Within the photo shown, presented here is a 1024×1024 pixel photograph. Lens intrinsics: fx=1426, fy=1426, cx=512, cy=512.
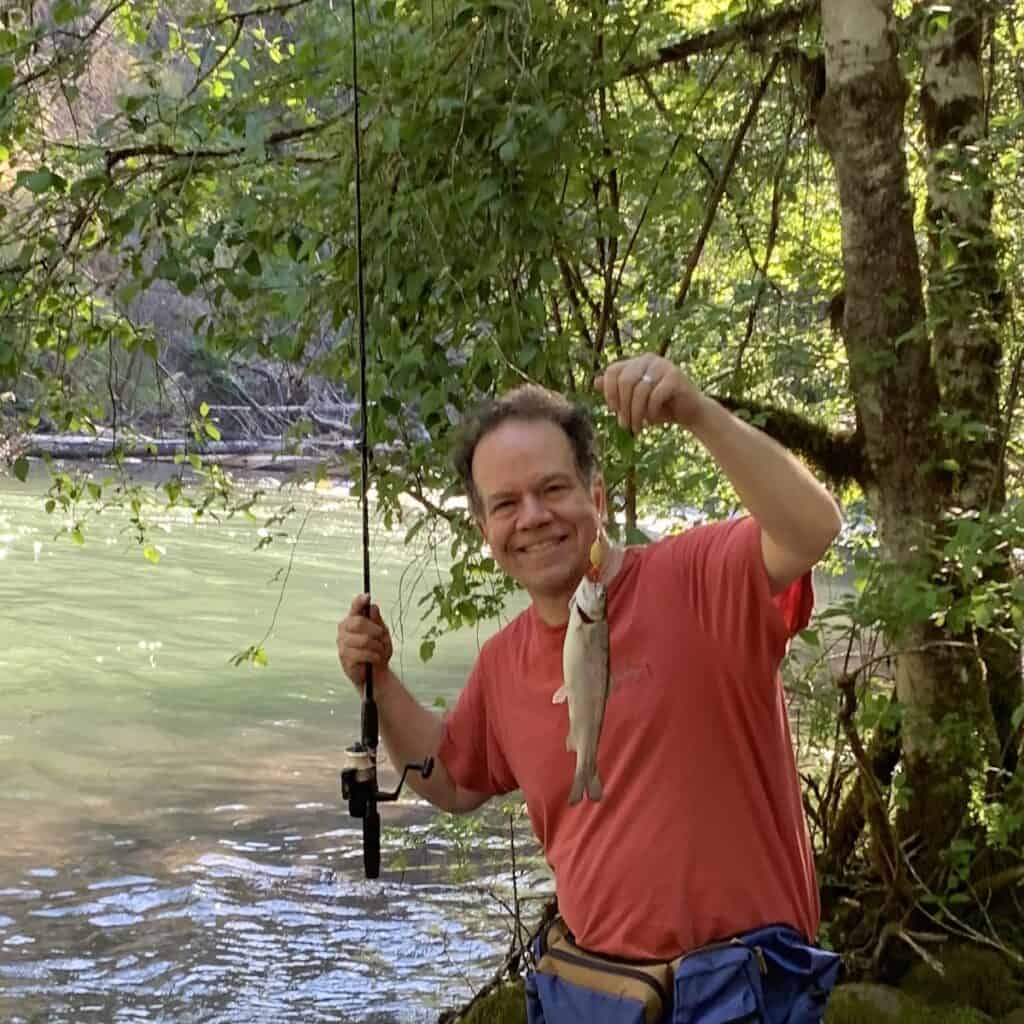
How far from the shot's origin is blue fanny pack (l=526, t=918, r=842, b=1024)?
212 cm

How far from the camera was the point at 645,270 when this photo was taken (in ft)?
18.3

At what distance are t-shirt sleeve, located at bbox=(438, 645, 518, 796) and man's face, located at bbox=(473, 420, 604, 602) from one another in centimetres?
39

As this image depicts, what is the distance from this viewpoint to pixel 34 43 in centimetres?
407

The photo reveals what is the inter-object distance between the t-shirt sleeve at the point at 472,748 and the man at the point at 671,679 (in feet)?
0.89

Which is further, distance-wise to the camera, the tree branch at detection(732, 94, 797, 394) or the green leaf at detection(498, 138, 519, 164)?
the tree branch at detection(732, 94, 797, 394)

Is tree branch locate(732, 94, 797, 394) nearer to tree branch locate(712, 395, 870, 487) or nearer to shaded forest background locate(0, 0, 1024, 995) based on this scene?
shaded forest background locate(0, 0, 1024, 995)

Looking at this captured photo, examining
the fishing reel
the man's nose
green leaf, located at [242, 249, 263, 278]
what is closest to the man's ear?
the man's nose

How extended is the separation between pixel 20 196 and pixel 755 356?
9.46 ft

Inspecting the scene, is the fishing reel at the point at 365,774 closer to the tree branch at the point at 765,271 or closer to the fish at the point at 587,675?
the fish at the point at 587,675

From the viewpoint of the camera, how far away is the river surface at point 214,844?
6.65 m

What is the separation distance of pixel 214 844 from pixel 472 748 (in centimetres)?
638

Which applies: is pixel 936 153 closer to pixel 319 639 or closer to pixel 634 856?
pixel 634 856

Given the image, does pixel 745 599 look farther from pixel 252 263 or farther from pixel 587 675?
pixel 252 263

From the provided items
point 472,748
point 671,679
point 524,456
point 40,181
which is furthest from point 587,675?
point 40,181
